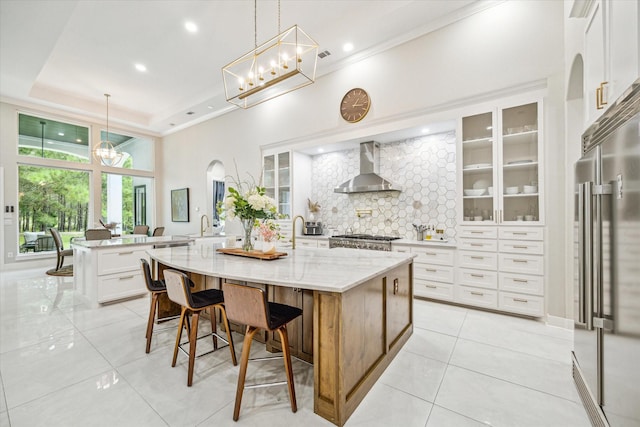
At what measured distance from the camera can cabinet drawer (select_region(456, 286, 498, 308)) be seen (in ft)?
10.3

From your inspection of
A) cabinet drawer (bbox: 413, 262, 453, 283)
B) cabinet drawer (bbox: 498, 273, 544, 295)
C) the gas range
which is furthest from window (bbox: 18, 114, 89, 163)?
cabinet drawer (bbox: 498, 273, 544, 295)

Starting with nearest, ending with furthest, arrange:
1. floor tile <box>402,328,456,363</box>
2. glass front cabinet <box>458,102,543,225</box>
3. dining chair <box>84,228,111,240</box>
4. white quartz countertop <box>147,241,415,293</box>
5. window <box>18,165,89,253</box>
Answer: white quartz countertop <box>147,241,415,293</box> < floor tile <box>402,328,456,363</box> < glass front cabinet <box>458,102,543,225</box> < dining chair <box>84,228,111,240</box> < window <box>18,165,89,253</box>

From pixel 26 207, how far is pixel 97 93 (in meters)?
3.08

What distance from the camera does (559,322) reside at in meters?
2.80

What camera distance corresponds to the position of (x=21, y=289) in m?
4.32

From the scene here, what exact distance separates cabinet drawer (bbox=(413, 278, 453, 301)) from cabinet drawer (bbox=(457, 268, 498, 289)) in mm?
186

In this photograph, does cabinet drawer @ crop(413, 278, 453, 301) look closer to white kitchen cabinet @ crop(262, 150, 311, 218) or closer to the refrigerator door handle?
the refrigerator door handle

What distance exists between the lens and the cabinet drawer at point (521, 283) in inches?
115

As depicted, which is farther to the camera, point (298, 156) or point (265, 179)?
point (265, 179)

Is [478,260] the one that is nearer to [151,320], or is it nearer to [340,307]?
[340,307]

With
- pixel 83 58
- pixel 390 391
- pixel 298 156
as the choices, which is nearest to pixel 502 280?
pixel 390 391

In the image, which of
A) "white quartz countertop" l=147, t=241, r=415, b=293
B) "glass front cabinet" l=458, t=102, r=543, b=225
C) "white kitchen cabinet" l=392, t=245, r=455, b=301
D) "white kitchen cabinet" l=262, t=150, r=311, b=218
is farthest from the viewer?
"white kitchen cabinet" l=262, t=150, r=311, b=218

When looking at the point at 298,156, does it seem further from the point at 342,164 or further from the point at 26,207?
the point at 26,207

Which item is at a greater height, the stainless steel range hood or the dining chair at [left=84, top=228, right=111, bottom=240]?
the stainless steel range hood
